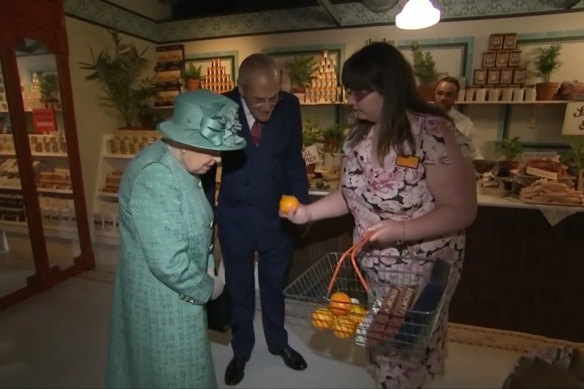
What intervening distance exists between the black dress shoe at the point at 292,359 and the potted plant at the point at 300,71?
99.0 inches

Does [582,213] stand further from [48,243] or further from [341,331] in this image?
[48,243]

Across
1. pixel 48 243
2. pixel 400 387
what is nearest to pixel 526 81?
pixel 400 387

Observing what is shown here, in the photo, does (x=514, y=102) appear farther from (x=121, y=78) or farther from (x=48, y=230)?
(x=48, y=230)

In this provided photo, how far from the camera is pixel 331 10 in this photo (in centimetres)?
340

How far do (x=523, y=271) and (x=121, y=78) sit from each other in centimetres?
361

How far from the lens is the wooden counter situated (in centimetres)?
216

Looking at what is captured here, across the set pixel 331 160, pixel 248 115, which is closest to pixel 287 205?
pixel 248 115

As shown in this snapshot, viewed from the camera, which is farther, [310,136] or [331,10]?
[331,10]

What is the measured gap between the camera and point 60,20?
118 inches

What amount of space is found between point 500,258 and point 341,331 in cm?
176

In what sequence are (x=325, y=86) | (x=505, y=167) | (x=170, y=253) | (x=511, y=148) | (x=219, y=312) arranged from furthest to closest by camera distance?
(x=325, y=86) < (x=511, y=148) < (x=505, y=167) < (x=219, y=312) < (x=170, y=253)

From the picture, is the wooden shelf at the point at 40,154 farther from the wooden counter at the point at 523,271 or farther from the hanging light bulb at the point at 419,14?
the wooden counter at the point at 523,271

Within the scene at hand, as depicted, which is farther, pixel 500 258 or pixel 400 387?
pixel 500 258

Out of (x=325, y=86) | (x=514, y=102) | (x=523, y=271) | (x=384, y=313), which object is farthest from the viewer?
(x=325, y=86)
